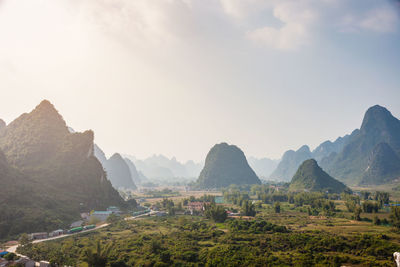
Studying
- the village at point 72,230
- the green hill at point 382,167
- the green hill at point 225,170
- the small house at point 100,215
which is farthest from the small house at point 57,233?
the green hill at point 382,167

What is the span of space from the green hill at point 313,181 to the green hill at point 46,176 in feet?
204

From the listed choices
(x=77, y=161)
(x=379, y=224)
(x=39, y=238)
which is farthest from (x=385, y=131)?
(x=39, y=238)

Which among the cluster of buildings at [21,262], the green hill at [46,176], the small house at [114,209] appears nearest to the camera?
the cluster of buildings at [21,262]

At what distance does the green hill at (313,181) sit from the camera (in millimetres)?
82562

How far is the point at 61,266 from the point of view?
21.0 m

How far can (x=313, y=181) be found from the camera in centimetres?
8531

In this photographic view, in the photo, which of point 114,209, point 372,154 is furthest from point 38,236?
point 372,154

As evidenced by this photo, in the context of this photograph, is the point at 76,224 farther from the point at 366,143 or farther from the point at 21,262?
the point at 366,143

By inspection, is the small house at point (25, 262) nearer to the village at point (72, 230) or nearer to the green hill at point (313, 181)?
the village at point (72, 230)

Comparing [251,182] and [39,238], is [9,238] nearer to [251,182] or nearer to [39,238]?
[39,238]

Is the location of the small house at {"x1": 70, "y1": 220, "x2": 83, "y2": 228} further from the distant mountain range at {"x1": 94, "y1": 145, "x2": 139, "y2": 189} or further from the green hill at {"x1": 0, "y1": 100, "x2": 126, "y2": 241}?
the distant mountain range at {"x1": 94, "y1": 145, "x2": 139, "y2": 189}

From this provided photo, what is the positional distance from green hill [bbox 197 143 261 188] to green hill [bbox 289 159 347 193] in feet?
97.1

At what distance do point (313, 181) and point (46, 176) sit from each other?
257 feet

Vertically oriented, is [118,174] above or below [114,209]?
above
